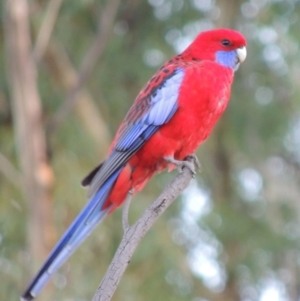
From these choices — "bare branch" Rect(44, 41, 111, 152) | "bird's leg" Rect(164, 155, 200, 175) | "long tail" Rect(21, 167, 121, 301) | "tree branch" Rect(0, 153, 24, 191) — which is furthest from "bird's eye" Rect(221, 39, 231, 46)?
"bare branch" Rect(44, 41, 111, 152)

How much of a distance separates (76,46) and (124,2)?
56 cm

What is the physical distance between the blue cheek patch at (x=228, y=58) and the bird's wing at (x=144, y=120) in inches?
10.0

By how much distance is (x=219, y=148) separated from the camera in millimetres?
7566

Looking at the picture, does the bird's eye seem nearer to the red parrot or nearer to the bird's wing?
the red parrot

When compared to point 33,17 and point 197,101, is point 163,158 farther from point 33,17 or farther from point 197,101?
point 33,17

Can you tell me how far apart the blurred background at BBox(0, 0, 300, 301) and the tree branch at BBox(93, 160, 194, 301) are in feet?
7.49

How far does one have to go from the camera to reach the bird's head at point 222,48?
13.3 feet

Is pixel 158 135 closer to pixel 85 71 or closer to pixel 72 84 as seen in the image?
pixel 85 71

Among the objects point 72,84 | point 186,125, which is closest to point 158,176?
point 72,84

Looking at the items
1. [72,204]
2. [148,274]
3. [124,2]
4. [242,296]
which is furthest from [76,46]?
[242,296]

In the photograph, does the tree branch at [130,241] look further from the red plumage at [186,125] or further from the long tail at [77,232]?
the long tail at [77,232]

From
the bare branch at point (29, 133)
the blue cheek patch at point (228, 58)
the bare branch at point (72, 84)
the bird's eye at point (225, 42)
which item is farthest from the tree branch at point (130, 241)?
the bare branch at point (72, 84)

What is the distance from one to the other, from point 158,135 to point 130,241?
1326 millimetres

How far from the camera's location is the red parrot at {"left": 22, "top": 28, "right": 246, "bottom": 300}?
3707 mm
